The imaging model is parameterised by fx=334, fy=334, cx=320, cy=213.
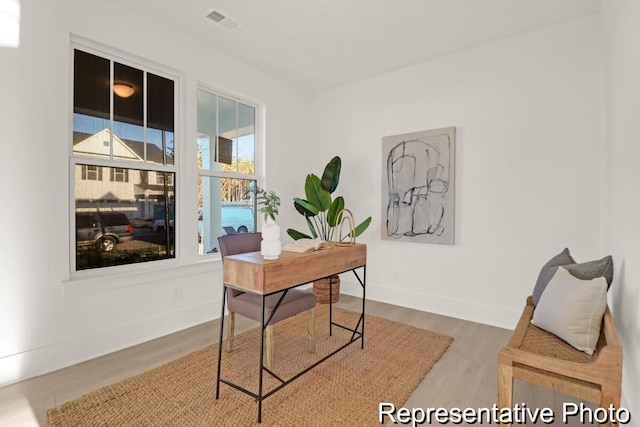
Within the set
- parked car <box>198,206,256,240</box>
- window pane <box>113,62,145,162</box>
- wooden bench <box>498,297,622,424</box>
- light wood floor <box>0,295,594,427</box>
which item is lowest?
light wood floor <box>0,295,594,427</box>

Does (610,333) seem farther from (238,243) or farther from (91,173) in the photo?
(91,173)

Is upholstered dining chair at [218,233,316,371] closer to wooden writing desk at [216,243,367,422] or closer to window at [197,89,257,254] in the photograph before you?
wooden writing desk at [216,243,367,422]

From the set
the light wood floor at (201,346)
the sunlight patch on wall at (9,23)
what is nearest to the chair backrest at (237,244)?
the light wood floor at (201,346)

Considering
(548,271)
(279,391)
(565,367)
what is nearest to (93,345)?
(279,391)

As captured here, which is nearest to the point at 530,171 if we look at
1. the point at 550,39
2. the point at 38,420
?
the point at 550,39

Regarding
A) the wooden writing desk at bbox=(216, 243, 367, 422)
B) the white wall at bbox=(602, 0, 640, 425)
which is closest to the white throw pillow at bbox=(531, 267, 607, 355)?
the white wall at bbox=(602, 0, 640, 425)

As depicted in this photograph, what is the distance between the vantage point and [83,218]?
A: 2639mm

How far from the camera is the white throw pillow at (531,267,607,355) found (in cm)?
164

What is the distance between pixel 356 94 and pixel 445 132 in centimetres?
134

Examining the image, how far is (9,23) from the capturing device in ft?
7.18

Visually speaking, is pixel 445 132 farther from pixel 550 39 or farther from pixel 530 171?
pixel 550 39

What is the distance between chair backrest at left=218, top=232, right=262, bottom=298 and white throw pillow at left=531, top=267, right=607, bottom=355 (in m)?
1.94

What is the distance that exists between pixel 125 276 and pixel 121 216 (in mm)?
518

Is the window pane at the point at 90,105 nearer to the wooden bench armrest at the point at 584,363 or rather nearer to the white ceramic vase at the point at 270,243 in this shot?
the white ceramic vase at the point at 270,243
